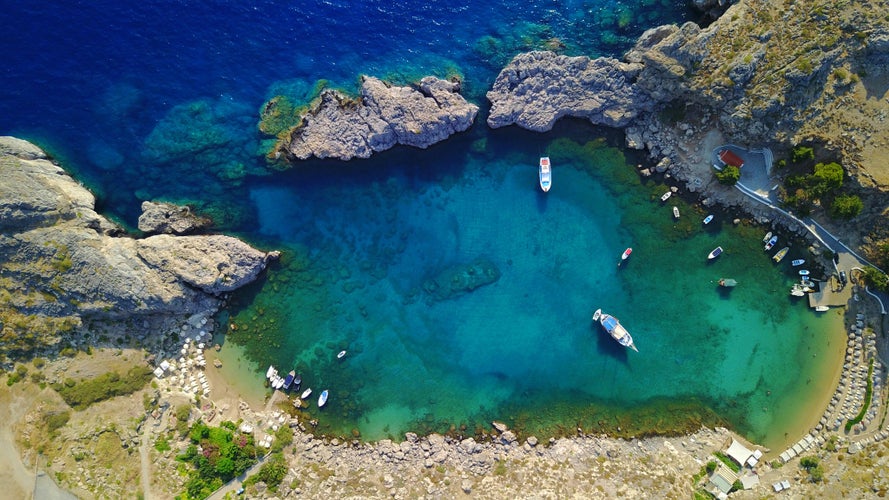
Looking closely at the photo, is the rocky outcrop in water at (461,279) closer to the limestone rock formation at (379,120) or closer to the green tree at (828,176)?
the limestone rock formation at (379,120)

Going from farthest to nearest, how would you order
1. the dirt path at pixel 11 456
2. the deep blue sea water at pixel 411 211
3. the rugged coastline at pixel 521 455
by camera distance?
the deep blue sea water at pixel 411 211
the rugged coastline at pixel 521 455
the dirt path at pixel 11 456

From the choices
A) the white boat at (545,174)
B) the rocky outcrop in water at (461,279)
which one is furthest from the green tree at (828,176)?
the rocky outcrop in water at (461,279)

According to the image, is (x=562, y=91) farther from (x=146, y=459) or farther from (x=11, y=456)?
(x=11, y=456)

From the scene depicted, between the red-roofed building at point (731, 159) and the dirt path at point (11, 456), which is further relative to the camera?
the red-roofed building at point (731, 159)

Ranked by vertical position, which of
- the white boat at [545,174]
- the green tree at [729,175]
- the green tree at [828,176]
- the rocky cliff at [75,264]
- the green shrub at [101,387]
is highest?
the green tree at [828,176]

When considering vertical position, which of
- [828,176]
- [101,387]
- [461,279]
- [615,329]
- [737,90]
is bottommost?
[101,387]

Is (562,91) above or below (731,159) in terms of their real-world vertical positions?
above

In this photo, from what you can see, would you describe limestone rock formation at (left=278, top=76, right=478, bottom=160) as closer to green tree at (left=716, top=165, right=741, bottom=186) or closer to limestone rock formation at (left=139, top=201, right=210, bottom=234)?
limestone rock formation at (left=139, top=201, right=210, bottom=234)

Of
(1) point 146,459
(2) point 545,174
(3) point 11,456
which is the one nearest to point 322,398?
(1) point 146,459
